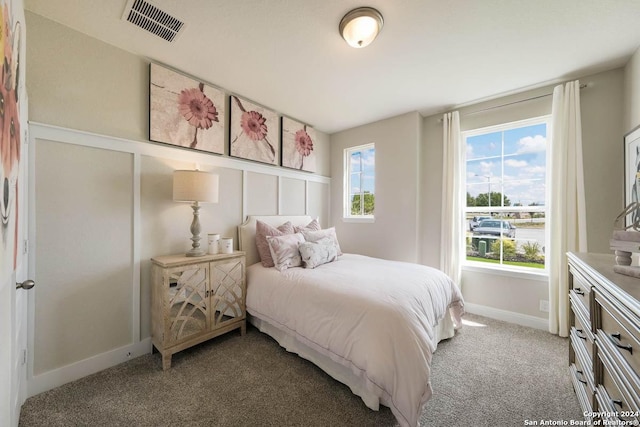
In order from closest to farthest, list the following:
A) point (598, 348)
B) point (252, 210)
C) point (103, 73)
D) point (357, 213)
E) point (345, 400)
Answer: point (598, 348), point (345, 400), point (103, 73), point (252, 210), point (357, 213)

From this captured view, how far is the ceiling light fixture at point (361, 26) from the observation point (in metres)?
1.61

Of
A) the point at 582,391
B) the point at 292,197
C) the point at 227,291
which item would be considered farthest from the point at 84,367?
the point at 582,391

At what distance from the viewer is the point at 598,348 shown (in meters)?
1.13

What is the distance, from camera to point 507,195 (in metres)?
2.88

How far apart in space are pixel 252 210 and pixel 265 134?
1030 mm

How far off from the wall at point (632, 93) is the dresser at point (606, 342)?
4.84ft

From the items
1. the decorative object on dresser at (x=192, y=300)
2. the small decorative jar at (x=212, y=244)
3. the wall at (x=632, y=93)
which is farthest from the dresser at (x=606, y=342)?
the small decorative jar at (x=212, y=244)

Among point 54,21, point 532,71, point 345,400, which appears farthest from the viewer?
point 532,71

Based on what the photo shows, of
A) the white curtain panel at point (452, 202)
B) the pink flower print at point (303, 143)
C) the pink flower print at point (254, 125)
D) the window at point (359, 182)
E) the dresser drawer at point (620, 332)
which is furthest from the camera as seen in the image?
the window at point (359, 182)

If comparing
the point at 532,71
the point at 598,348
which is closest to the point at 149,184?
the point at 598,348

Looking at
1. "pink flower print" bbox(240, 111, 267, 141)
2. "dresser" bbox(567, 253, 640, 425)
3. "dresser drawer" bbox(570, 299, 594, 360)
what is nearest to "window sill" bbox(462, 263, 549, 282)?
"dresser drawer" bbox(570, 299, 594, 360)

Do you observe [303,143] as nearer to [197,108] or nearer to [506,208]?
[197,108]

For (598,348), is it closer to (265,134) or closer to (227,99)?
(265,134)

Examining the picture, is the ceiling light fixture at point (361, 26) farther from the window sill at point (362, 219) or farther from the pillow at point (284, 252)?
the window sill at point (362, 219)
